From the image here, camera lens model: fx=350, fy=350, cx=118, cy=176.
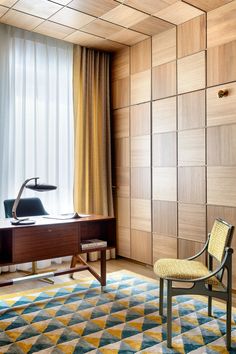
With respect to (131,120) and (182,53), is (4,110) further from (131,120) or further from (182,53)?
(182,53)

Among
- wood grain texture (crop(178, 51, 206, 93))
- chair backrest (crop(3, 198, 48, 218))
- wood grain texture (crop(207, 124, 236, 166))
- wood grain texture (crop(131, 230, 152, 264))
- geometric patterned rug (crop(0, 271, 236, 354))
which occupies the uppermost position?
wood grain texture (crop(178, 51, 206, 93))

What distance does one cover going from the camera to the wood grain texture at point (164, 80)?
4391mm

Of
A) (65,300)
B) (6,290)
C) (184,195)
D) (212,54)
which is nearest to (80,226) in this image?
(65,300)

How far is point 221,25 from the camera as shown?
381 cm

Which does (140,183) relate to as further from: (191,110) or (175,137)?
(191,110)

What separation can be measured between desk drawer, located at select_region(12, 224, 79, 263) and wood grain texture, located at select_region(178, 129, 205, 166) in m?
1.61

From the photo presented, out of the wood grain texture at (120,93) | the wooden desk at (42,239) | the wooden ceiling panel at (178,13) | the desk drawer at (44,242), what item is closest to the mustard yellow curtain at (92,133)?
the wood grain texture at (120,93)

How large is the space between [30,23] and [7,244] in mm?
2723

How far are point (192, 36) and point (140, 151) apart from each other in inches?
63.2

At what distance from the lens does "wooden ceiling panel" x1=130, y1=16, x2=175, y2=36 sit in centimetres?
417

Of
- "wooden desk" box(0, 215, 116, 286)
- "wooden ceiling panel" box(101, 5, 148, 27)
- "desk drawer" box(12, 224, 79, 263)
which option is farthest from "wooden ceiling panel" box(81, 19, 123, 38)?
"desk drawer" box(12, 224, 79, 263)

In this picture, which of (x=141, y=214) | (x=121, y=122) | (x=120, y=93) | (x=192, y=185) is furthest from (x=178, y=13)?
(x=141, y=214)

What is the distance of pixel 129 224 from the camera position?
508 cm

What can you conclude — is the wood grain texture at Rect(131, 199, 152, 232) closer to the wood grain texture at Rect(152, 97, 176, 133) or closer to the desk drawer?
the wood grain texture at Rect(152, 97, 176, 133)
